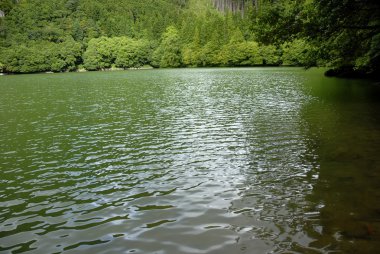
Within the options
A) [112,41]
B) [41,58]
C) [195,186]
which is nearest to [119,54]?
[112,41]

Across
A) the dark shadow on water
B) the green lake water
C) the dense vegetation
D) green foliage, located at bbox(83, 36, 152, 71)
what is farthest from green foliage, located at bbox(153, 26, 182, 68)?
the dark shadow on water

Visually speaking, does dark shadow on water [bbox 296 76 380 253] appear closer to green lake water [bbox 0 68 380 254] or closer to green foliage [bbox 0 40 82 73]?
green lake water [bbox 0 68 380 254]

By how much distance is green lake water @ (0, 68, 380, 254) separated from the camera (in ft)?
25.5

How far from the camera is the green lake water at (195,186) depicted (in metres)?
7.76

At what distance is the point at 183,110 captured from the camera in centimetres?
2809

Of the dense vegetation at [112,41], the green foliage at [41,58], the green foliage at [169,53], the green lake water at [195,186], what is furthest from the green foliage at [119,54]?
the green lake water at [195,186]

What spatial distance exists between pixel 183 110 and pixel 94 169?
15.4 metres

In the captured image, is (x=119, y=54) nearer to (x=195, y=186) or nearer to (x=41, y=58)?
(x=41, y=58)

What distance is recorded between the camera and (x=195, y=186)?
11.2 meters

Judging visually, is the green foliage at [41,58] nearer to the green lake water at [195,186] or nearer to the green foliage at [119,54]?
the green foliage at [119,54]

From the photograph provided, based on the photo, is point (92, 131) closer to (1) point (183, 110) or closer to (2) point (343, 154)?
(1) point (183, 110)

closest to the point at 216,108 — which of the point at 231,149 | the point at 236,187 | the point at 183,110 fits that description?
the point at 183,110

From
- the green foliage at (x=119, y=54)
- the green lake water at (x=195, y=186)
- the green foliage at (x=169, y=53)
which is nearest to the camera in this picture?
the green lake water at (x=195, y=186)

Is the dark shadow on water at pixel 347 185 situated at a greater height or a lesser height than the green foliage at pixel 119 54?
lesser
